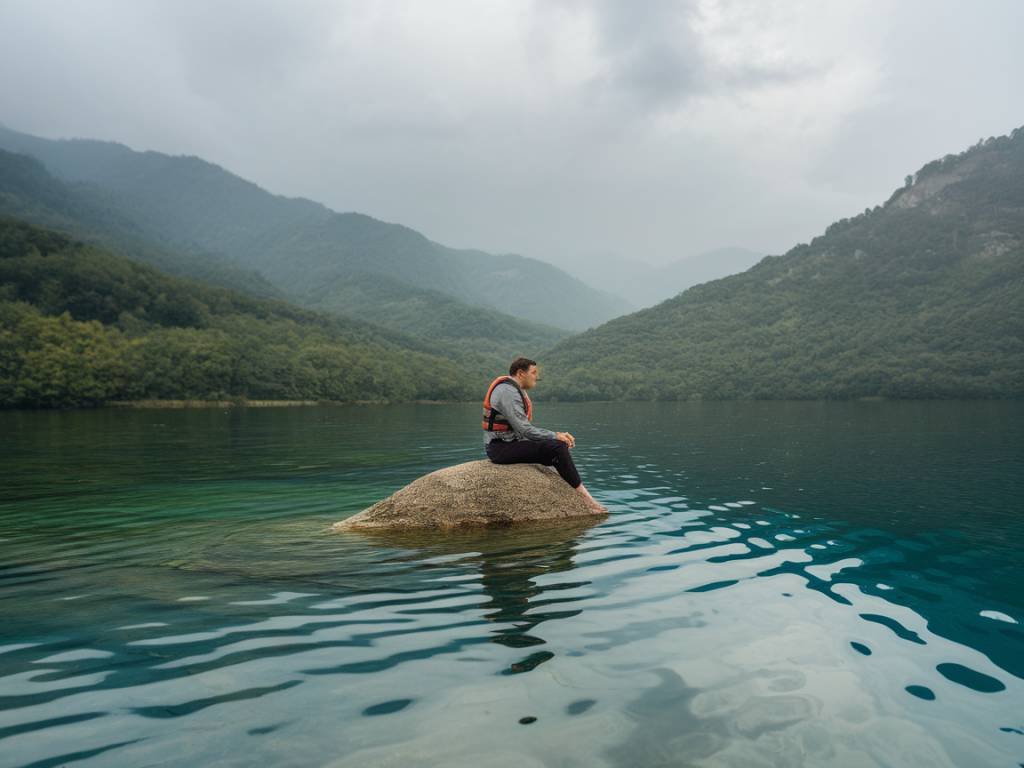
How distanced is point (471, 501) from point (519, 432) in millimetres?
1585

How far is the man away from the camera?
11695 millimetres

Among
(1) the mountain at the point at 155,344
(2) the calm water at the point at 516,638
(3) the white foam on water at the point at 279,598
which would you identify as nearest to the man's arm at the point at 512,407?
(2) the calm water at the point at 516,638

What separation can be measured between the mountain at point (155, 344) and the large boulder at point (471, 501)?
9762cm

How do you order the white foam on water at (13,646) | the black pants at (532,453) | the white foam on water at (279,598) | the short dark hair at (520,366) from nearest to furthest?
1. the white foam on water at (13,646)
2. the white foam on water at (279,598)
3. the short dark hair at (520,366)
4. the black pants at (532,453)

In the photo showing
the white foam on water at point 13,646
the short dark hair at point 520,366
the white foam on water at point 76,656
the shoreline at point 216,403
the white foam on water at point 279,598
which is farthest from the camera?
the shoreline at point 216,403

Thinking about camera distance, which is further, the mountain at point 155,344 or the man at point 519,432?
the mountain at point 155,344

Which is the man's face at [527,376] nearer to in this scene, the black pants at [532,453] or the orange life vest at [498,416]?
the orange life vest at [498,416]

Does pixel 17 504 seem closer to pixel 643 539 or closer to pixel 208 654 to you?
pixel 208 654

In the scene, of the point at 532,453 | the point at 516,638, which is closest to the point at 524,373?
the point at 532,453

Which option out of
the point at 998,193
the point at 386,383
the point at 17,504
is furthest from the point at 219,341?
the point at 998,193

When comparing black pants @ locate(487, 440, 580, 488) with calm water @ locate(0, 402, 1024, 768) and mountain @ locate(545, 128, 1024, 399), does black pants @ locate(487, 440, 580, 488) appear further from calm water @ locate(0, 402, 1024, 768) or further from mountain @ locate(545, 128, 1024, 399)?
mountain @ locate(545, 128, 1024, 399)

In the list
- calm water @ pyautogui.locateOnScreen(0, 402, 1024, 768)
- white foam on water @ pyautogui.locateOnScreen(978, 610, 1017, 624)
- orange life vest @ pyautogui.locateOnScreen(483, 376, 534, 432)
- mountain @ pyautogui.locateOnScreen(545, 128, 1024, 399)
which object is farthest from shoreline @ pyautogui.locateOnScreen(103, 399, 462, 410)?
white foam on water @ pyautogui.locateOnScreen(978, 610, 1017, 624)

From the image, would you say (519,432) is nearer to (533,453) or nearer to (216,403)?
(533,453)

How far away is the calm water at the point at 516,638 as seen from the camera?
4074mm
